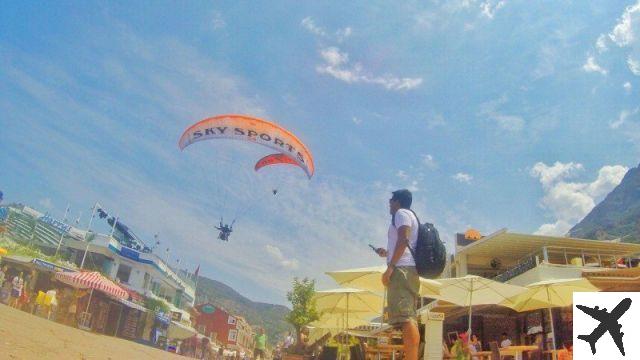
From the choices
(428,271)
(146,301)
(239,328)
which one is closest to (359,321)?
(428,271)

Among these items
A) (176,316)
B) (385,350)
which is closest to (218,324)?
(176,316)

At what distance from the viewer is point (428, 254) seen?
3.38m

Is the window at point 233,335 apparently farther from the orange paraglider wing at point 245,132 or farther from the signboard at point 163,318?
the orange paraglider wing at point 245,132

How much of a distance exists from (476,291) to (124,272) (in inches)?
1491

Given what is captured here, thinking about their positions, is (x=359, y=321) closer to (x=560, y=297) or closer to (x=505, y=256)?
(x=560, y=297)

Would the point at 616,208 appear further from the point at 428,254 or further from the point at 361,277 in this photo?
the point at 428,254

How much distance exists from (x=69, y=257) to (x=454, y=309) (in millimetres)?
32596

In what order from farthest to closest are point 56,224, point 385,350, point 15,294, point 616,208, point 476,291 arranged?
point 616,208 → point 56,224 → point 15,294 → point 476,291 → point 385,350

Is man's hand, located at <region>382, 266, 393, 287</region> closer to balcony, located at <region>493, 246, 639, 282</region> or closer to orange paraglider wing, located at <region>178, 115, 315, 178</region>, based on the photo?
orange paraglider wing, located at <region>178, 115, 315, 178</region>

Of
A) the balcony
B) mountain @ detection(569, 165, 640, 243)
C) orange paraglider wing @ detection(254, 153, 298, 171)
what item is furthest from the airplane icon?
mountain @ detection(569, 165, 640, 243)

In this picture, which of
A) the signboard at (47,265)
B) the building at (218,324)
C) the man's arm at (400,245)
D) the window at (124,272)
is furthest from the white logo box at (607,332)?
the building at (218,324)

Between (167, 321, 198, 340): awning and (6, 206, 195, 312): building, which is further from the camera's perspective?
(167, 321, 198, 340): awning

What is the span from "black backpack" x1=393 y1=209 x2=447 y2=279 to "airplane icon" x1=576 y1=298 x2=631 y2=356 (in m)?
2.05

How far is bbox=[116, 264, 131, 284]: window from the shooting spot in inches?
1610
